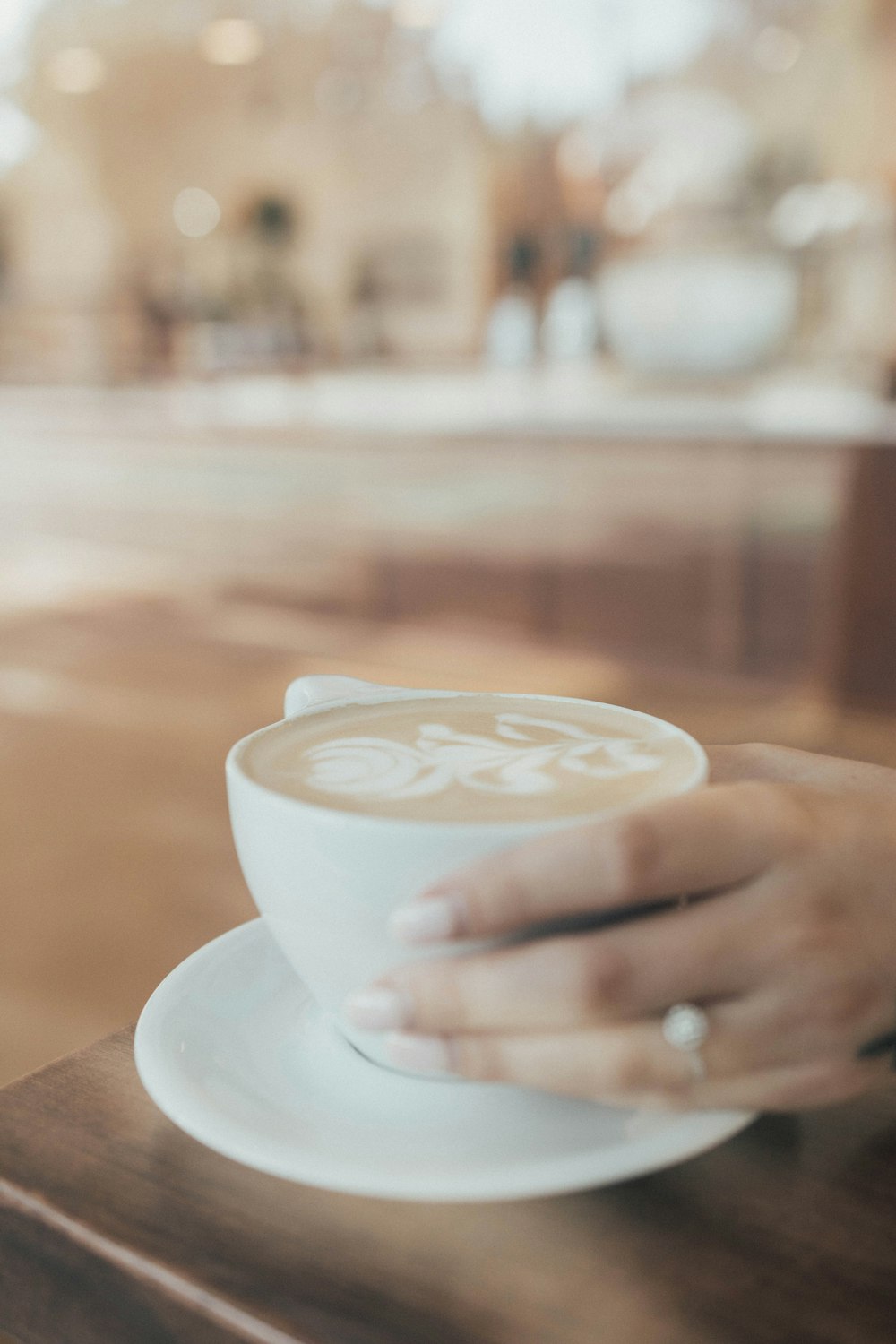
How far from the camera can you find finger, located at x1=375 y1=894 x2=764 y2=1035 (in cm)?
23

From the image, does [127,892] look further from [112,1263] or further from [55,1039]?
[112,1263]

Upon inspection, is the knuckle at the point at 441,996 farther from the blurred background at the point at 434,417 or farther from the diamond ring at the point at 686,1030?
the blurred background at the point at 434,417

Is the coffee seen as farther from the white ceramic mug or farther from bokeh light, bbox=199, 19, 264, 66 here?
bokeh light, bbox=199, 19, 264, 66

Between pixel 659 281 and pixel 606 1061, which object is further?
pixel 659 281

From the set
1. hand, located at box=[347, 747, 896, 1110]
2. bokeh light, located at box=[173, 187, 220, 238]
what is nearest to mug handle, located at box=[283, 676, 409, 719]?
hand, located at box=[347, 747, 896, 1110]

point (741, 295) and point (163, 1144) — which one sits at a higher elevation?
point (741, 295)

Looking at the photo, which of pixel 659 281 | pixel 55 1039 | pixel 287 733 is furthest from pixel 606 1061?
pixel 659 281

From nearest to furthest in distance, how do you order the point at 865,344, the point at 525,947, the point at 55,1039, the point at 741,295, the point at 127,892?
the point at 525,947
the point at 55,1039
the point at 127,892
the point at 741,295
the point at 865,344

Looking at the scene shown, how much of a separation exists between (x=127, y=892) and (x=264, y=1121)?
1240 mm

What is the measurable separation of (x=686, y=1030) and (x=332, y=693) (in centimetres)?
16

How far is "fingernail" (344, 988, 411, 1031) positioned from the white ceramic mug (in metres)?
0.01

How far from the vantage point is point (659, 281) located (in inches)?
92.2

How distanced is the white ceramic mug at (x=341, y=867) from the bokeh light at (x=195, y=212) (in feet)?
17.4

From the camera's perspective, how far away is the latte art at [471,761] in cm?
28
